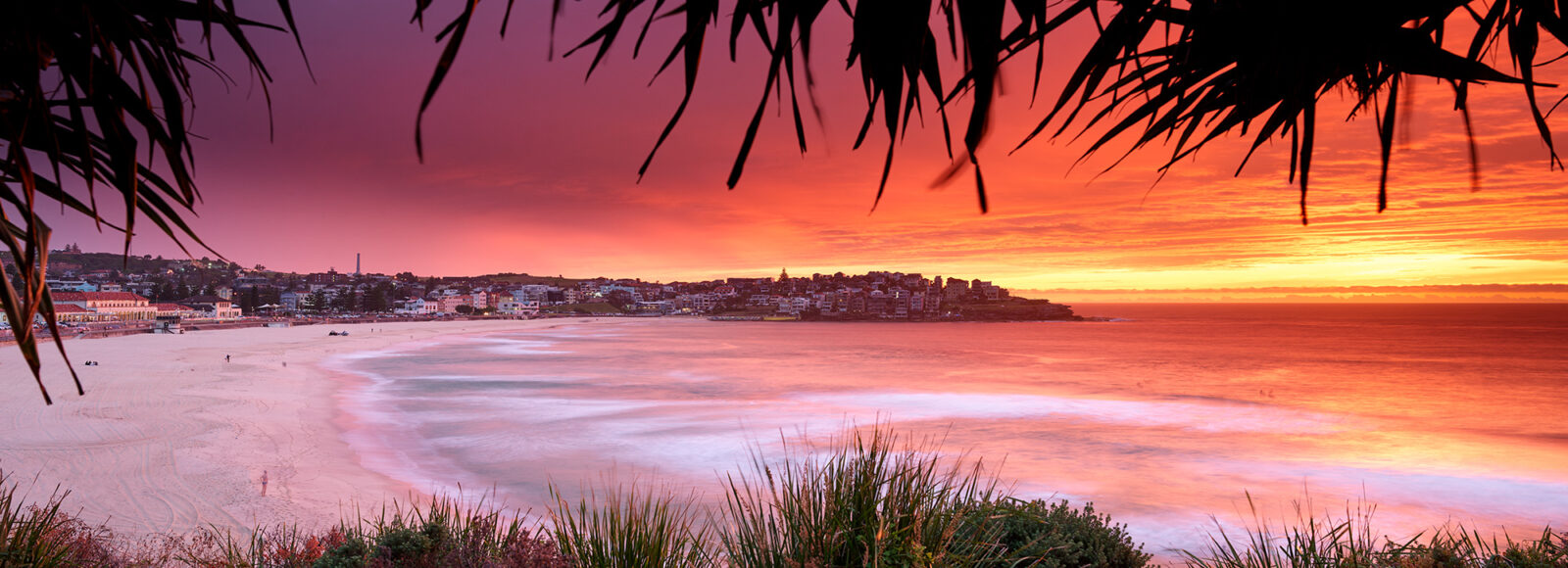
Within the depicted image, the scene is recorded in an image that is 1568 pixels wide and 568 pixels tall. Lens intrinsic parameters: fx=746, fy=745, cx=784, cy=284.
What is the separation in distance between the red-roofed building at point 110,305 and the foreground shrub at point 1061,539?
102 m

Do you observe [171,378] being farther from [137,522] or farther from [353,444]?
[137,522]

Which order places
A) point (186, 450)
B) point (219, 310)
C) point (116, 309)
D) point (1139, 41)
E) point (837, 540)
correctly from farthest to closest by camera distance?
point (219, 310)
point (116, 309)
point (186, 450)
point (837, 540)
point (1139, 41)

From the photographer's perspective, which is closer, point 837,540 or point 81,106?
point 81,106

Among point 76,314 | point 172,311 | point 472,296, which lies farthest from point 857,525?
point 472,296

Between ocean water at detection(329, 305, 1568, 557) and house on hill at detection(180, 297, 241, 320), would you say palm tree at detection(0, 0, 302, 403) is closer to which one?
ocean water at detection(329, 305, 1568, 557)

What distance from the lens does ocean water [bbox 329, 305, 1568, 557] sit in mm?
14680

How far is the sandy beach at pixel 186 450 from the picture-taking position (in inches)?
434

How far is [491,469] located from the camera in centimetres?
1530

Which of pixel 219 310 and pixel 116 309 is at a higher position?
pixel 116 309

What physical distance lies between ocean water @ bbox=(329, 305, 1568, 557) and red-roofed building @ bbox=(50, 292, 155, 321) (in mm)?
56897

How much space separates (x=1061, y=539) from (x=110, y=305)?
106 metres

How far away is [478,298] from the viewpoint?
133000mm

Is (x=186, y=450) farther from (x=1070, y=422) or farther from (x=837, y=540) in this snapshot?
(x=1070, y=422)

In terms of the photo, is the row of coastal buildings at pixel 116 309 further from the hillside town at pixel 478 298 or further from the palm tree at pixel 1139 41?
the palm tree at pixel 1139 41
